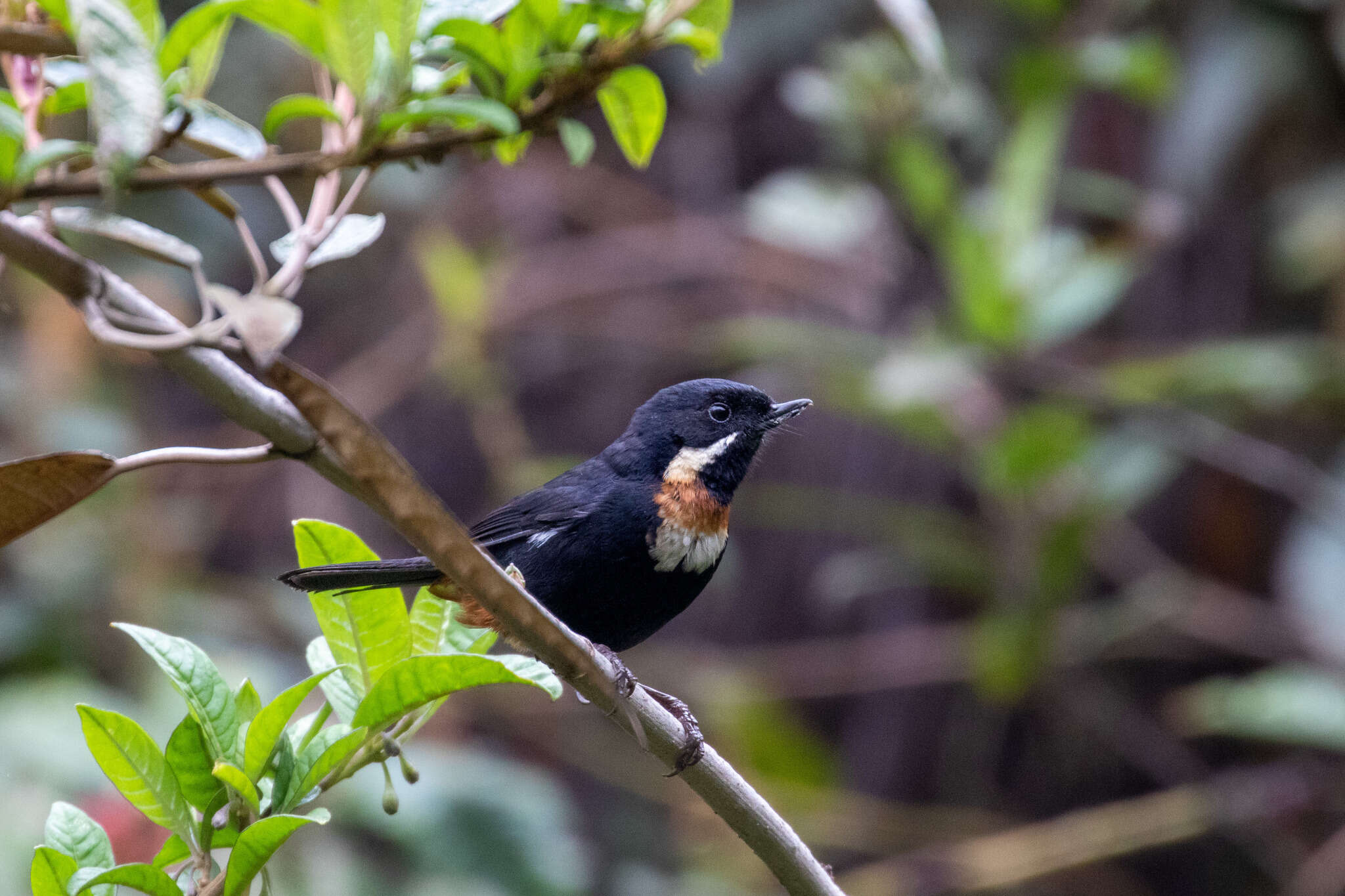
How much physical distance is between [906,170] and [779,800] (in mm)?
2436

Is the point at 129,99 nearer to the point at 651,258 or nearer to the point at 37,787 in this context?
the point at 37,787

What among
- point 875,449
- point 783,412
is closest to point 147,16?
point 783,412

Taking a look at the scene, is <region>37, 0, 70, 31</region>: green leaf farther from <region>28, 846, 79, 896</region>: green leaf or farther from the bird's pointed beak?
the bird's pointed beak

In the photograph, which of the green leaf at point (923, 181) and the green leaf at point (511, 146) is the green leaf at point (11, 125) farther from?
the green leaf at point (923, 181)

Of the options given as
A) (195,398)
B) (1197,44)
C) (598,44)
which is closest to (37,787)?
(598,44)

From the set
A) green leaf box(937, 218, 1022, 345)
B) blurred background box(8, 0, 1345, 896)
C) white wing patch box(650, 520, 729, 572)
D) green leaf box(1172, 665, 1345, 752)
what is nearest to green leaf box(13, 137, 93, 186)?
white wing patch box(650, 520, 729, 572)

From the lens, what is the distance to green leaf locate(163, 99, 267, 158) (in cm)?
126

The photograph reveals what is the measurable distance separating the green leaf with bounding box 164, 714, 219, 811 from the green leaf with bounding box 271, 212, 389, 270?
0.50 meters

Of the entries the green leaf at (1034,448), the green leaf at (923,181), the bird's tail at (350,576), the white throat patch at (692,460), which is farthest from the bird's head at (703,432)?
the green leaf at (923,181)

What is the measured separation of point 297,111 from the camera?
3.67 ft

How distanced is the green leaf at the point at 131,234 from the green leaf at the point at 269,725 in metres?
0.43

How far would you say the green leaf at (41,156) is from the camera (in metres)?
0.88

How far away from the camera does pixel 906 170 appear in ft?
12.8

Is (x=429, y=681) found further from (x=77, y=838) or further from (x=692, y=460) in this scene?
(x=692, y=460)
